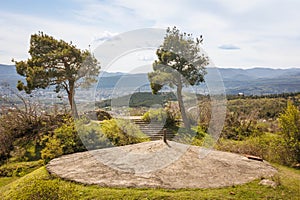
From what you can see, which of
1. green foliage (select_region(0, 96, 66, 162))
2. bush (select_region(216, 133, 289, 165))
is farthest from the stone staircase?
green foliage (select_region(0, 96, 66, 162))

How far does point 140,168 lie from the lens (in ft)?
22.1

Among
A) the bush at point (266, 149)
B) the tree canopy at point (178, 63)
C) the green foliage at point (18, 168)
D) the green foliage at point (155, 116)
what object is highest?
the tree canopy at point (178, 63)

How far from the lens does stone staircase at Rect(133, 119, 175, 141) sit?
13967 mm

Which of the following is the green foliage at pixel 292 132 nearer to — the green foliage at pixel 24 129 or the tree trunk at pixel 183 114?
the tree trunk at pixel 183 114

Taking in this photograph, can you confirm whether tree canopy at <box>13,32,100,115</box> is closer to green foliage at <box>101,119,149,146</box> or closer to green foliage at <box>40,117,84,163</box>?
green foliage at <box>101,119,149,146</box>

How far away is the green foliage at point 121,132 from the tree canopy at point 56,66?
358 centimetres

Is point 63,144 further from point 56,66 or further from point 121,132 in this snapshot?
point 56,66

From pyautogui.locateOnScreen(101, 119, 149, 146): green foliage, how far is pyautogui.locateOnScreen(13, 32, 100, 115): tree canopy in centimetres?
358

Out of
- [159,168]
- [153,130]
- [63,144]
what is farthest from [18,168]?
[153,130]

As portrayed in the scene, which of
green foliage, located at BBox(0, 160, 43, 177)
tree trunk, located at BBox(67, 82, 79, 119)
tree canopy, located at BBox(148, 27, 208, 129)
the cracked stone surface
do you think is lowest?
green foliage, located at BBox(0, 160, 43, 177)

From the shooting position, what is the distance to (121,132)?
1195 cm

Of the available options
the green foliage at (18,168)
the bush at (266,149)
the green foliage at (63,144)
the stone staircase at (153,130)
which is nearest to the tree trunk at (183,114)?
the stone staircase at (153,130)

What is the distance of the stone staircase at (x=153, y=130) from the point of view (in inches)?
550

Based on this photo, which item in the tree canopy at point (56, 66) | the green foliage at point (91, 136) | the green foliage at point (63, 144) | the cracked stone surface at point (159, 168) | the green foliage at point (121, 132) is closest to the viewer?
the cracked stone surface at point (159, 168)
